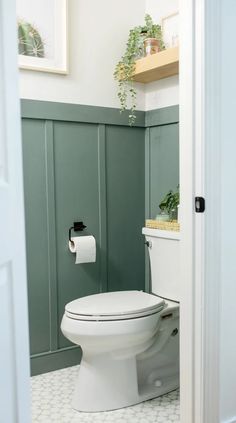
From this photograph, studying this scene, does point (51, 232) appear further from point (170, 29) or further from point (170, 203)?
point (170, 29)

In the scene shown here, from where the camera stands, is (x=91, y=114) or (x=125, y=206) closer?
(x=91, y=114)

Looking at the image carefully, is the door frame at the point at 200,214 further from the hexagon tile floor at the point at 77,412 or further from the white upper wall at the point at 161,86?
the white upper wall at the point at 161,86

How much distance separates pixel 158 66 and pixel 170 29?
292mm

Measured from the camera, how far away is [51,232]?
232cm

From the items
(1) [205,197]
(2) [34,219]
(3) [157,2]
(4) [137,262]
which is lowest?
(4) [137,262]

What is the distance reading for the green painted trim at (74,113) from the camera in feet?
7.26

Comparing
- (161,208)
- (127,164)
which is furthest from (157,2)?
(161,208)

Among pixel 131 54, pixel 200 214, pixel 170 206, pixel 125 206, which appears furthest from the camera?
pixel 125 206

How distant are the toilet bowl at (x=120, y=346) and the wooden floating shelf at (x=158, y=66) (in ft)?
3.90

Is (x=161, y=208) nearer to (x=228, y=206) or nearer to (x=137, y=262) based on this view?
(x=137, y=262)

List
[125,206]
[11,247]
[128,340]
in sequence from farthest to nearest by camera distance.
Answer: [125,206]
[128,340]
[11,247]

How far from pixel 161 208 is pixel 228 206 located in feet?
2.74

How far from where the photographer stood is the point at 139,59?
2.42 metres

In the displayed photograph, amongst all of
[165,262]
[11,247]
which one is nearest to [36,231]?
[165,262]
